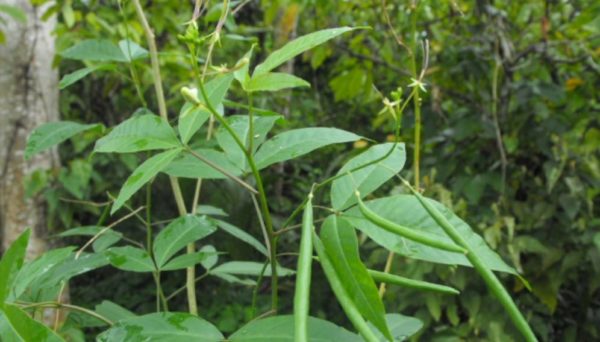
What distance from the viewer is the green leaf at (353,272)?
0.99 ft

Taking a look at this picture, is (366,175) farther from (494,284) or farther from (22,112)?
(22,112)

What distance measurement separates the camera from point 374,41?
195 cm

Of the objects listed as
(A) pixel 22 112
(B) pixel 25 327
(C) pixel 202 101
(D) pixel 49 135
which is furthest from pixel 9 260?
(A) pixel 22 112

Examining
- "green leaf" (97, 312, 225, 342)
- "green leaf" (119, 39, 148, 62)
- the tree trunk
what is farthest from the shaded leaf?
the tree trunk

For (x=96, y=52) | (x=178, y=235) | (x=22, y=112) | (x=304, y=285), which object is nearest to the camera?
(x=304, y=285)

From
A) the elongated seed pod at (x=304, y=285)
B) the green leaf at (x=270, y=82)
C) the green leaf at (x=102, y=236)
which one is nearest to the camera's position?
the elongated seed pod at (x=304, y=285)

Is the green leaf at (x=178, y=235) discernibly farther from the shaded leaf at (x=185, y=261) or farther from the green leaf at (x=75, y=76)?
the green leaf at (x=75, y=76)

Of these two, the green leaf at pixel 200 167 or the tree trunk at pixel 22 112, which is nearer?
the green leaf at pixel 200 167

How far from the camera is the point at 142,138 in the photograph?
404 millimetres

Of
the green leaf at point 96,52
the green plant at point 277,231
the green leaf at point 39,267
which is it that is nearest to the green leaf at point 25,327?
the green plant at point 277,231

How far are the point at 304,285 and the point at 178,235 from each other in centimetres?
24

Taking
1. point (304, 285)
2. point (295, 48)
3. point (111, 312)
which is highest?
point (295, 48)

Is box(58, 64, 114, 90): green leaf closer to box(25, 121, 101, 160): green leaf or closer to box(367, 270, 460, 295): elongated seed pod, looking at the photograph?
box(25, 121, 101, 160): green leaf

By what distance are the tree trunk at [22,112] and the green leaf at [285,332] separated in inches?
53.4
